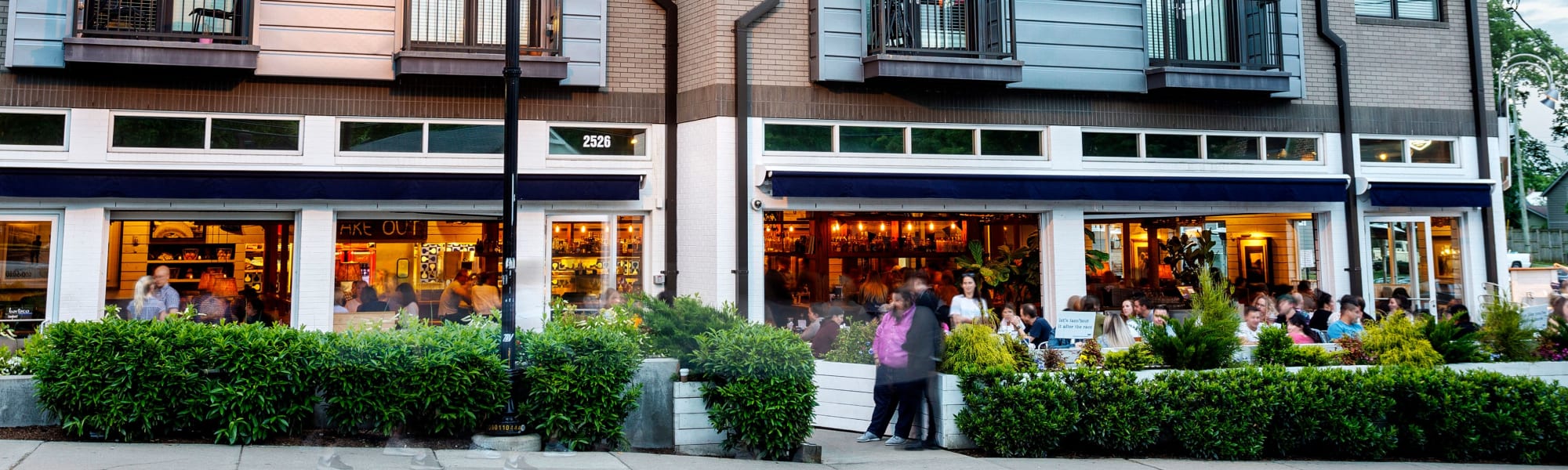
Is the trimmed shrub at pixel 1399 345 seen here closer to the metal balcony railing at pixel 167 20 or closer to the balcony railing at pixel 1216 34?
the balcony railing at pixel 1216 34

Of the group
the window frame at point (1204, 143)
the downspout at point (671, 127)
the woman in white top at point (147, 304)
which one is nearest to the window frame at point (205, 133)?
the woman in white top at point (147, 304)

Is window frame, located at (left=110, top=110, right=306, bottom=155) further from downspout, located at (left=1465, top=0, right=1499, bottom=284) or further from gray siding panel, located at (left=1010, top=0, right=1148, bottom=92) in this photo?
downspout, located at (left=1465, top=0, right=1499, bottom=284)

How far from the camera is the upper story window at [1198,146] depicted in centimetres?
1462

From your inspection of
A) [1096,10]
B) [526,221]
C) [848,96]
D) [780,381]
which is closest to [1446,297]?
[1096,10]

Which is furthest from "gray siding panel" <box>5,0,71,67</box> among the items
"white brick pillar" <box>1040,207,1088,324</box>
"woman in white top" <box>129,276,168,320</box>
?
"white brick pillar" <box>1040,207,1088,324</box>

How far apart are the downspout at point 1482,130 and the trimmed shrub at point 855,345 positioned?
1201 cm

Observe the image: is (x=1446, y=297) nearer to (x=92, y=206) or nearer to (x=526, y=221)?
(x=526, y=221)

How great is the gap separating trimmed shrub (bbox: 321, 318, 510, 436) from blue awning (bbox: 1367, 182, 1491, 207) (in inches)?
542

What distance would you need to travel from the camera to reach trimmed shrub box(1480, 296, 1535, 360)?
10109 millimetres

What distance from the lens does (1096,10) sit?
572 inches

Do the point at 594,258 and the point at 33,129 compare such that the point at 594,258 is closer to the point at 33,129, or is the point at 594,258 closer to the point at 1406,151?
the point at 33,129

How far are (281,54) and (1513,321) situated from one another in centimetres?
1474

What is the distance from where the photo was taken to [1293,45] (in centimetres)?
1523

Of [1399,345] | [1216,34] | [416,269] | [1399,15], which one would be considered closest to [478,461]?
[416,269]
